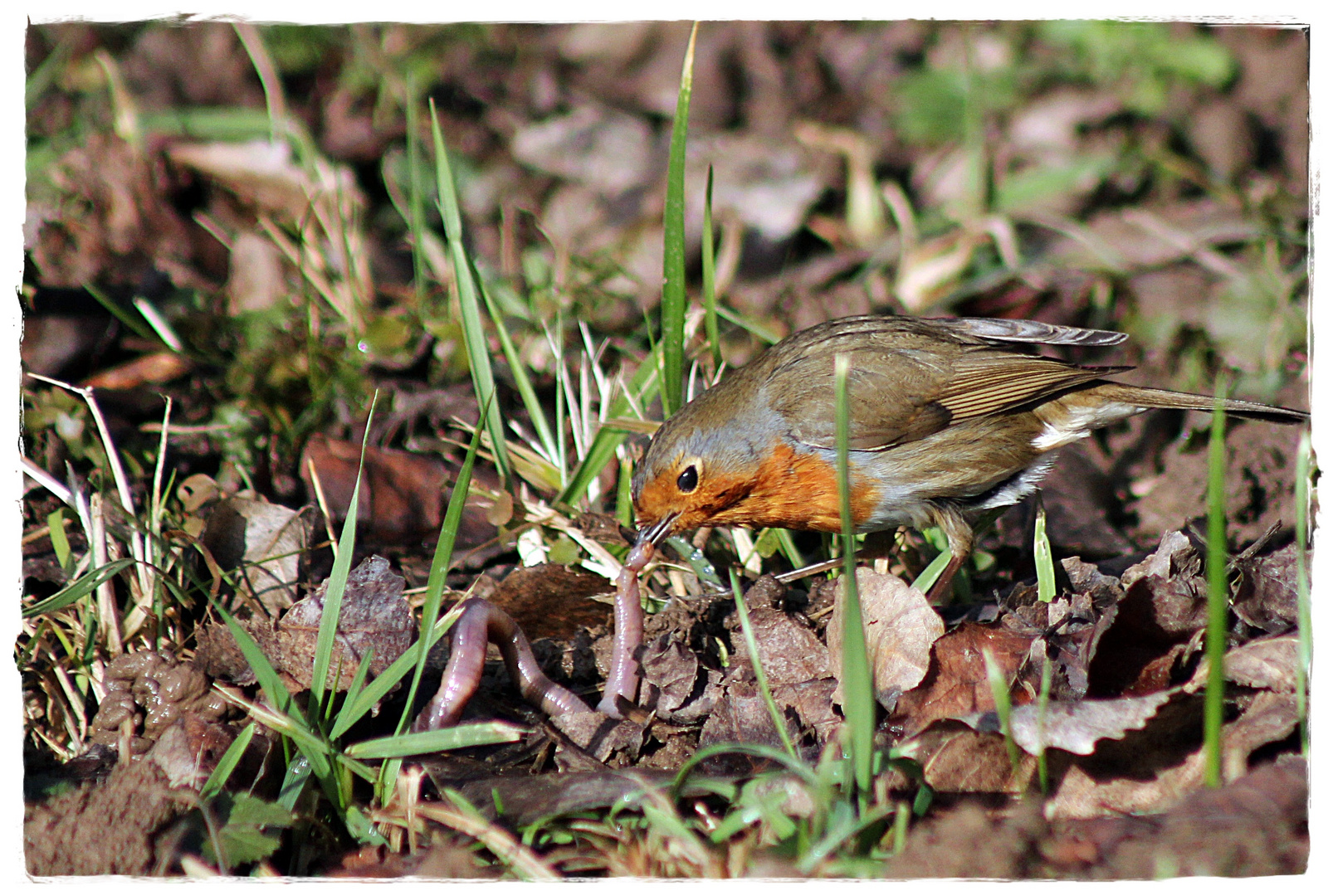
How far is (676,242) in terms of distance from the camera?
3809mm

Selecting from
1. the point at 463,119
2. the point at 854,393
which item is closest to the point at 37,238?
the point at 463,119

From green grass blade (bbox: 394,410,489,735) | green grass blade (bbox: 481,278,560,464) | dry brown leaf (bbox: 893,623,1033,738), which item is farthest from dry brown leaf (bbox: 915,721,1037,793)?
green grass blade (bbox: 481,278,560,464)

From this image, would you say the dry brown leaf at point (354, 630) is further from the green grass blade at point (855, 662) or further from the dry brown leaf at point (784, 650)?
the green grass blade at point (855, 662)

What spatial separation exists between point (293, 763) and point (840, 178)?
17.7 ft

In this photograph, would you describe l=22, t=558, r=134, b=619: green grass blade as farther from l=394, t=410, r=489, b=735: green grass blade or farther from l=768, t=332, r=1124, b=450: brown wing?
l=768, t=332, r=1124, b=450: brown wing

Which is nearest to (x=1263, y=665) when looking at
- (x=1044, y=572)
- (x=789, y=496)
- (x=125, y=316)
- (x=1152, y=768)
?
(x=1152, y=768)

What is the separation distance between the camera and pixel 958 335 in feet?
14.6

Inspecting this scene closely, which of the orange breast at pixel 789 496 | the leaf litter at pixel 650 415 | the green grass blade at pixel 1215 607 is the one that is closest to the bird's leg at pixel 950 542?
the leaf litter at pixel 650 415

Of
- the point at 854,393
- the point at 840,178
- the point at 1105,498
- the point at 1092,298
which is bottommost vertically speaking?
the point at 1105,498

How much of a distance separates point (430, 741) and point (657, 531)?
4.42 feet

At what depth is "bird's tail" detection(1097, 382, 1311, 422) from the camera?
13.1 ft

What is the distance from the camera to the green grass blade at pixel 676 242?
12.1 ft

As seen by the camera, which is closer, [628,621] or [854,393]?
[628,621]

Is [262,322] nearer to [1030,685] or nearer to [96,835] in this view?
[96,835]
